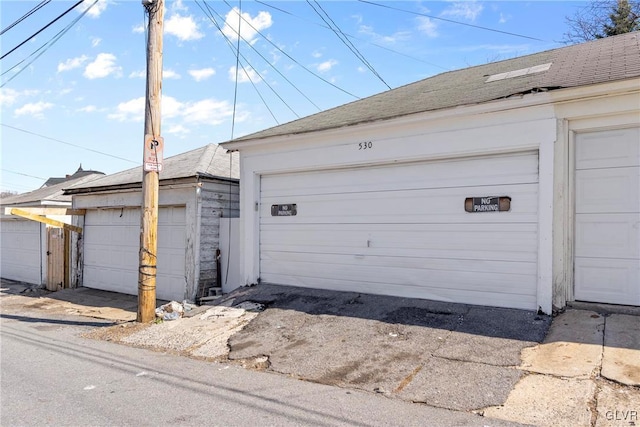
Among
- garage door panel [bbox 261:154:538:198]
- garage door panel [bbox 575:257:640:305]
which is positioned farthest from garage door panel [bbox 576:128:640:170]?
garage door panel [bbox 575:257:640:305]

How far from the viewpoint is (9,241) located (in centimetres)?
1898

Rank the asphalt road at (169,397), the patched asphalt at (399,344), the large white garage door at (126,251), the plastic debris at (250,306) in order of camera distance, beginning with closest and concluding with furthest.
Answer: the asphalt road at (169,397), the patched asphalt at (399,344), the plastic debris at (250,306), the large white garage door at (126,251)

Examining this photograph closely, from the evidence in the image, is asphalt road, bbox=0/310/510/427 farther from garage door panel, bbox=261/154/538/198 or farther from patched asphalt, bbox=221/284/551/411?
garage door panel, bbox=261/154/538/198

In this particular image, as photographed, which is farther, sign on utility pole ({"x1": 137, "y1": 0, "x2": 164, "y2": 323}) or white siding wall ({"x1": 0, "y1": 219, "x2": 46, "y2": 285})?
white siding wall ({"x1": 0, "y1": 219, "x2": 46, "y2": 285})

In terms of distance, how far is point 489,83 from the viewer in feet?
28.0

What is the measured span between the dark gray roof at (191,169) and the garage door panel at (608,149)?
25.5 feet

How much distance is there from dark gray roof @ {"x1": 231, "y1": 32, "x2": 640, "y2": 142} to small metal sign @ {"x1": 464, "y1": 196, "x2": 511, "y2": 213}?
1496 mm

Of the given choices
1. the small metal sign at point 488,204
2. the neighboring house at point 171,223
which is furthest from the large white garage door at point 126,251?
the small metal sign at point 488,204

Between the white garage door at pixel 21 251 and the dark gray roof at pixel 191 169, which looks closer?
the dark gray roof at pixel 191 169

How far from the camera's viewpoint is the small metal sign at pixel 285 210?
9.77m

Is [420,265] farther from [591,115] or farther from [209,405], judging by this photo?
[209,405]

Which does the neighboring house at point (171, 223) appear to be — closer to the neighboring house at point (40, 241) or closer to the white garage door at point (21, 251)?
the neighboring house at point (40, 241)

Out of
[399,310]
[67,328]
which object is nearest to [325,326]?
[399,310]

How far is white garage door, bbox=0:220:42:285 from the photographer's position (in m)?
A: 17.2
